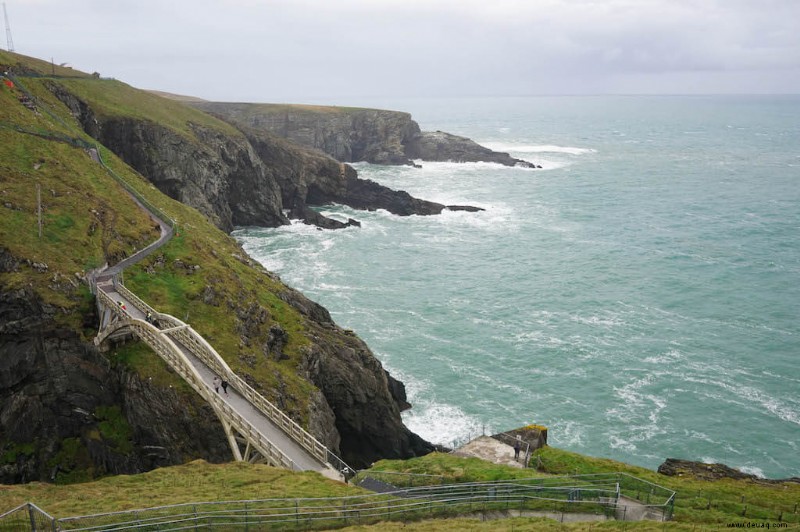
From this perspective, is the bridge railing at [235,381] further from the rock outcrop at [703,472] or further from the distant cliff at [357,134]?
the distant cliff at [357,134]

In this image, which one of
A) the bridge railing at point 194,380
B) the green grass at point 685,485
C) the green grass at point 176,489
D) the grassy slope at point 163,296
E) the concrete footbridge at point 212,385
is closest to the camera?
the green grass at point 176,489

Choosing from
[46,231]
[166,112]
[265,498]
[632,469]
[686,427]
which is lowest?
[686,427]

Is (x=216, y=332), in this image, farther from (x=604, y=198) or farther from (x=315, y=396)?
(x=604, y=198)

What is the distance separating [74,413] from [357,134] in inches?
5910

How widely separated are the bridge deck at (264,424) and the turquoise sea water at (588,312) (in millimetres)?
19480

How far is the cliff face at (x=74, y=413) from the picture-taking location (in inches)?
1335

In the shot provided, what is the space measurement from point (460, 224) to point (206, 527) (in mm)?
92473

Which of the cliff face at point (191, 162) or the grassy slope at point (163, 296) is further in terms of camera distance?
the cliff face at point (191, 162)

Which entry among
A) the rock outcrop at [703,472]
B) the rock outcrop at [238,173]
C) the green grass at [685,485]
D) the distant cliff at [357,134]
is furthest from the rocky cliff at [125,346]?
the distant cliff at [357,134]

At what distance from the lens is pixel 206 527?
2180 centimetres

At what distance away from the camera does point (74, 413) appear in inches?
1414

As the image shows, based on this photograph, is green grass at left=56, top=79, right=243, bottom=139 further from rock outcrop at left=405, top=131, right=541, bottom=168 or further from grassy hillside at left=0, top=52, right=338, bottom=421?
rock outcrop at left=405, top=131, right=541, bottom=168

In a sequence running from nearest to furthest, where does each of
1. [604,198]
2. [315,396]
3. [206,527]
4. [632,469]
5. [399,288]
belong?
[206,527] < [632,469] < [315,396] < [399,288] < [604,198]

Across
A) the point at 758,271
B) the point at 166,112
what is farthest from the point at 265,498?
the point at 166,112
